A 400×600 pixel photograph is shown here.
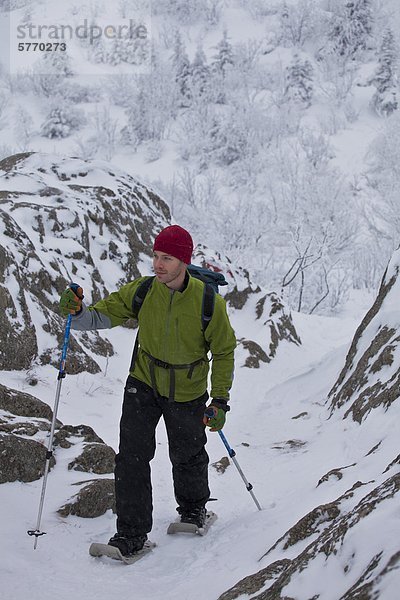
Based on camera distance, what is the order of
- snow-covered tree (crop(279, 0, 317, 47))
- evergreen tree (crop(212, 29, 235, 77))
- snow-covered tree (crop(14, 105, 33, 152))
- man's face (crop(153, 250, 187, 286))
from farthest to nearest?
1. snow-covered tree (crop(279, 0, 317, 47))
2. evergreen tree (crop(212, 29, 235, 77))
3. snow-covered tree (crop(14, 105, 33, 152))
4. man's face (crop(153, 250, 187, 286))

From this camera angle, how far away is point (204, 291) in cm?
386

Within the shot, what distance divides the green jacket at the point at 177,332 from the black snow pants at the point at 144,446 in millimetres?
100

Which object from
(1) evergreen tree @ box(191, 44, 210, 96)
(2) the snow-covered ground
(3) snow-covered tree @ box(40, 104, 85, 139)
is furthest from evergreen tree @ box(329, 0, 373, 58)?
(2) the snow-covered ground

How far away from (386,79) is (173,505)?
56387 mm

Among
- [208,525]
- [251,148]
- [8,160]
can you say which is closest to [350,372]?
[208,525]

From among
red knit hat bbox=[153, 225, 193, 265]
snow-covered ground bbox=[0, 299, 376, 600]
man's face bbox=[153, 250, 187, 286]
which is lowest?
snow-covered ground bbox=[0, 299, 376, 600]

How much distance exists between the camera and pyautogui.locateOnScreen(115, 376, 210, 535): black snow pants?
386 centimetres

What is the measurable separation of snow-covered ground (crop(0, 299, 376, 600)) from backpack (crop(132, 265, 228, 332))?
140 centimetres

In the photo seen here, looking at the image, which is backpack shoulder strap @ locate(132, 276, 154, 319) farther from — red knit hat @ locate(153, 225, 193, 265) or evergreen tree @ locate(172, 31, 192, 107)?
evergreen tree @ locate(172, 31, 192, 107)

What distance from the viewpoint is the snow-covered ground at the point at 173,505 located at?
3.12 meters

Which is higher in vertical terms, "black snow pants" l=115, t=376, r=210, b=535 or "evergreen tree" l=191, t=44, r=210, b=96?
"evergreen tree" l=191, t=44, r=210, b=96

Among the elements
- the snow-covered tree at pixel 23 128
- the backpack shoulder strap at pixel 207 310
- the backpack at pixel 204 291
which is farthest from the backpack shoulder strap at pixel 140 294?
the snow-covered tree at pixel 23 128

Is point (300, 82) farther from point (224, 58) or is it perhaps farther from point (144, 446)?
point (144, 446)

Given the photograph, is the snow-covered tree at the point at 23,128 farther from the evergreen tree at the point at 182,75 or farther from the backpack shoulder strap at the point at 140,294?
the backpack shoulder strap at the point at 140,294
